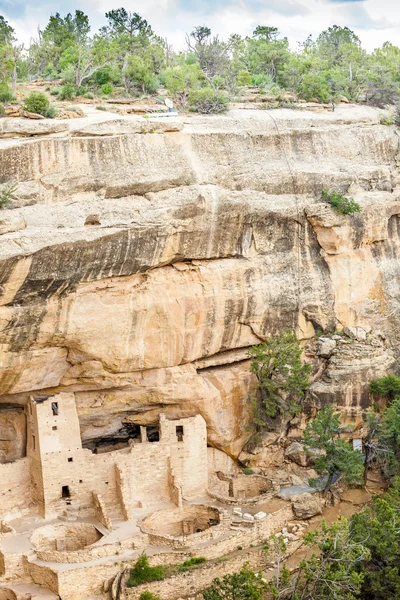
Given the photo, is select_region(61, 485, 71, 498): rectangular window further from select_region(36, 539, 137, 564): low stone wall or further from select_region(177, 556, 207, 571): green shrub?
select_region(177, 556, 207, 571): green shrub

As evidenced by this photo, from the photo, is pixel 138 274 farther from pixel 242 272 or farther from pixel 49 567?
pixel 49 567

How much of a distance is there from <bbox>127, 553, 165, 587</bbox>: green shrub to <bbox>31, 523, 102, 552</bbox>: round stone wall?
2.35 m

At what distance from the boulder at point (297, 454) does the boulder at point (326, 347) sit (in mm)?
3288

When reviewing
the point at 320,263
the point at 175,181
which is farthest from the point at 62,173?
the point at 320,263

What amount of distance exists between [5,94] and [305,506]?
16582 millimetres

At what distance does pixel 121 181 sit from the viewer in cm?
2961

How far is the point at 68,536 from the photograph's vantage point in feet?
96.1

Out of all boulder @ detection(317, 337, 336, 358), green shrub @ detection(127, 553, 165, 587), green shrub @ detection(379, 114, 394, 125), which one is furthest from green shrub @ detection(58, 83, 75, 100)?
green shrub @ detection(127, 553, 165, 587)

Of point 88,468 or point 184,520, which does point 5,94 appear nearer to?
point 88,468

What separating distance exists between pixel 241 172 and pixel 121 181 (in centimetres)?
461

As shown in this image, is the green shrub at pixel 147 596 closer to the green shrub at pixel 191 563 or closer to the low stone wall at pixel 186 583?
the low stone wall at pixel 186 583

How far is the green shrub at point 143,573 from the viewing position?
26.9 meters

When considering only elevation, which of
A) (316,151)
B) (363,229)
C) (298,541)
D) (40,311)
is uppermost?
(316,151)

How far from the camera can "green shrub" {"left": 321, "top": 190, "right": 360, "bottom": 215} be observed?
33656 mm
